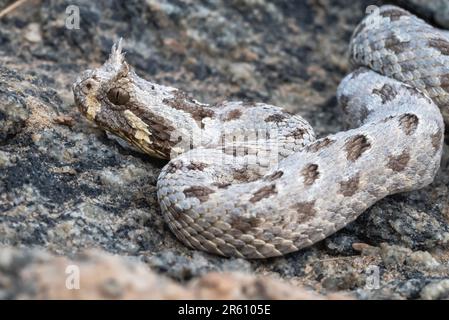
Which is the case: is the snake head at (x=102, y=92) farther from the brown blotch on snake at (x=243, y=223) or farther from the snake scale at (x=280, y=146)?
the brown blotch on snake at (x=243, y=223)

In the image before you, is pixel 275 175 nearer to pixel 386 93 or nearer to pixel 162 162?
pixel 162 162

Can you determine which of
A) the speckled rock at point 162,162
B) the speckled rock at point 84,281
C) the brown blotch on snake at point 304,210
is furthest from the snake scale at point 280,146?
the speckled rock at point 84,281

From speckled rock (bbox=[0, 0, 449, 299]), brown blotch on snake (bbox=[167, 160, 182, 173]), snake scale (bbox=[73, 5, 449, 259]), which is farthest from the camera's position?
brown blotch on snake (bbox=[167, 160, 182, 173])

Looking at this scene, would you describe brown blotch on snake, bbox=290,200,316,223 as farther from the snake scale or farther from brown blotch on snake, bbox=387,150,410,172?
brown blotch on snake, bbox=387,150,410,172

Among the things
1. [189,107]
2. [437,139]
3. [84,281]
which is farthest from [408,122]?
[84,281]

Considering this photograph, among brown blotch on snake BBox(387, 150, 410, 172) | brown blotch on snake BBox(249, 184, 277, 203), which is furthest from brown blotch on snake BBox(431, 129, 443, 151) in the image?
brown blotch on snake BBox(249, 184, 277, 203)
